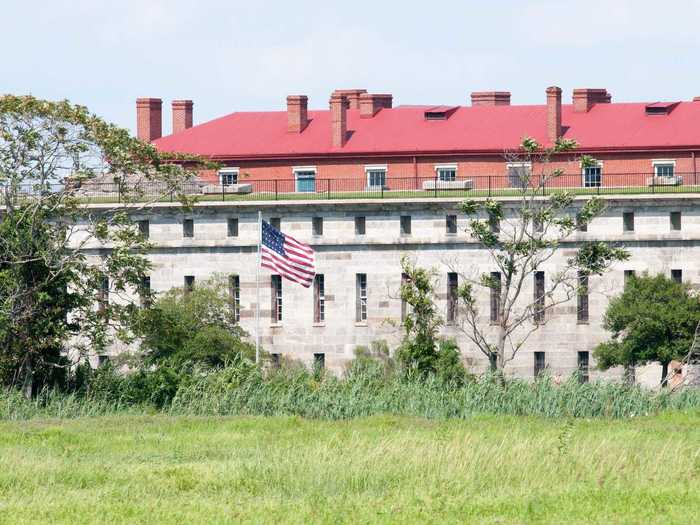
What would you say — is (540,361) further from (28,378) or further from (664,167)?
(28,378)

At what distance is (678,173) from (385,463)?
2018 inches

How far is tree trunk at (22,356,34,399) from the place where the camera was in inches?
1851

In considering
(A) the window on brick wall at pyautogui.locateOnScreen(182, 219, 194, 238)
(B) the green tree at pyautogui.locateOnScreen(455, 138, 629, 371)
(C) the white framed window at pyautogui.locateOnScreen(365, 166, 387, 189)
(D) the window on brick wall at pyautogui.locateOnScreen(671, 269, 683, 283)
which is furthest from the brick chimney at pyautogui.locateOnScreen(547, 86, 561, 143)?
(A) the window on brick wall at pyautogui.locateOnScreen(182, 219, 194, 238)

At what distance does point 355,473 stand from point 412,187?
54.4 m

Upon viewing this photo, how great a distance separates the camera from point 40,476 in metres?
30.8

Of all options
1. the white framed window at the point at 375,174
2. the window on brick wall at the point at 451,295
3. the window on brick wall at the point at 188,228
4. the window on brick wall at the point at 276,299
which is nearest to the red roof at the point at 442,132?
the white framed window at the point at 375,174

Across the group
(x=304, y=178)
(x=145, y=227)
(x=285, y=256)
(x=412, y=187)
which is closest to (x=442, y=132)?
(x=412, y=187)

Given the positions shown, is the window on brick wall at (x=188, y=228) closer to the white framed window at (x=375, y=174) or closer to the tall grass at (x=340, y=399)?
the white framed window at (x=375, y=174)

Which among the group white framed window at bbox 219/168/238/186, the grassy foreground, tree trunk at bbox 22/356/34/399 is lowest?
the grassy foreground

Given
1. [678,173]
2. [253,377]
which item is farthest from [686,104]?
[253,377]

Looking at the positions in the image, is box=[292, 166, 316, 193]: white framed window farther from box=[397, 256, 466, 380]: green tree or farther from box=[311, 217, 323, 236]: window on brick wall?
box=[397, 256, 466, 380]: green tree

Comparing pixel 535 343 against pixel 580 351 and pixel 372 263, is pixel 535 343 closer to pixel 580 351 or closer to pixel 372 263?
pixel 580 351

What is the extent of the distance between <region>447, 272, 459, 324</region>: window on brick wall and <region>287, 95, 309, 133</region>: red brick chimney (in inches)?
474

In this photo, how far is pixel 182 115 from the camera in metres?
92.9
